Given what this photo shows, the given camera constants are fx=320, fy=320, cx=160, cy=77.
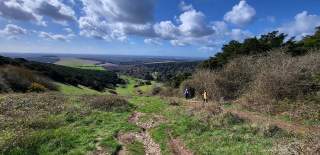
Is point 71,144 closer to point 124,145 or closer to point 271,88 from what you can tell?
point 124,145

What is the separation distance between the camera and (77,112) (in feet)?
65.5

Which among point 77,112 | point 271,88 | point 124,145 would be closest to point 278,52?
point 271,88

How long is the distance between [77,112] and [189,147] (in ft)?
32.6

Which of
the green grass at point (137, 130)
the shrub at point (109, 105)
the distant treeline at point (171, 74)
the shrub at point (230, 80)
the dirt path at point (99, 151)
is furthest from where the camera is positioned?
the distant treeline at point (171, 74)

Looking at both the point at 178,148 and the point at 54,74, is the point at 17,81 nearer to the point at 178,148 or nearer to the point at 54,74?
the point at 54,74

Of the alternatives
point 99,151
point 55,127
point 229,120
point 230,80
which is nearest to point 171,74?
point 230,80

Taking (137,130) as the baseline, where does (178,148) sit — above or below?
above

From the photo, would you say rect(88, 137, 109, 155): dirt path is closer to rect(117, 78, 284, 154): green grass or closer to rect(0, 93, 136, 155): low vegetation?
rect(0, 93, 136, 155): low vegetation

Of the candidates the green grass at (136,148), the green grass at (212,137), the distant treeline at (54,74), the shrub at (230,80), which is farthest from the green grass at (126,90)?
the green grass at (136,148)

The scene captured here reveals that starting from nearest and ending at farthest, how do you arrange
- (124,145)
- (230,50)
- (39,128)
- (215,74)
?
1. (124,145)
2. (39,128)
3. (215,74)
4. (230,50)

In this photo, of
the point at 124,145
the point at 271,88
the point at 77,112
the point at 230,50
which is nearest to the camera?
the point at 124,145

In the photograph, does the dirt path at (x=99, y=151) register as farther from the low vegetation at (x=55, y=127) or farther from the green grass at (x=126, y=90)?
the green grass at (x=126, y=90)

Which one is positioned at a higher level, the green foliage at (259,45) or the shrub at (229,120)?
the green foliage at (259,45)

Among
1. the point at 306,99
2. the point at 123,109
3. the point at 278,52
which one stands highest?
the point at 278,52
